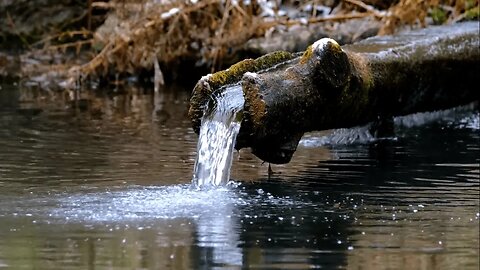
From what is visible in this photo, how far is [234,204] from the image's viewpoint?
685 cm

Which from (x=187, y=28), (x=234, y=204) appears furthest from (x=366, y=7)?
(x=234, y=204)

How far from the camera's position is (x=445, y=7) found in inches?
571

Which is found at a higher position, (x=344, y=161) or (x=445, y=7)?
(x=445, y=7)

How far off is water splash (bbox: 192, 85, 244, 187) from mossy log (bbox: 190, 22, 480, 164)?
0.09m

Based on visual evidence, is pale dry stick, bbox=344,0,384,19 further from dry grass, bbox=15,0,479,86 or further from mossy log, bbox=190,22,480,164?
mossy log, bbox=190,22,480,164

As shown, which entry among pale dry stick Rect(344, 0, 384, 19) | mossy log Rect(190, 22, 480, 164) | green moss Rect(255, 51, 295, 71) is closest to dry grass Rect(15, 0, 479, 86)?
pale dry stick Rect(344, 0, 384, 19)

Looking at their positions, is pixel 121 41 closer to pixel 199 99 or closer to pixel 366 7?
pixel 366 7

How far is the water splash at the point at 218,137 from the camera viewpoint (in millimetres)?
7746

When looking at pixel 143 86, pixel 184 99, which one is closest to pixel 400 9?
pixel 184 99

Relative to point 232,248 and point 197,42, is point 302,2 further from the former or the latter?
point 232,248

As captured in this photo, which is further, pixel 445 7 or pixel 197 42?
pixel 197 42

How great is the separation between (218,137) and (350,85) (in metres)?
1.21

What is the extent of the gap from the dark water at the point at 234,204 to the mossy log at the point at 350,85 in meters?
0.37

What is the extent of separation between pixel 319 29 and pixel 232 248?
10.9m
